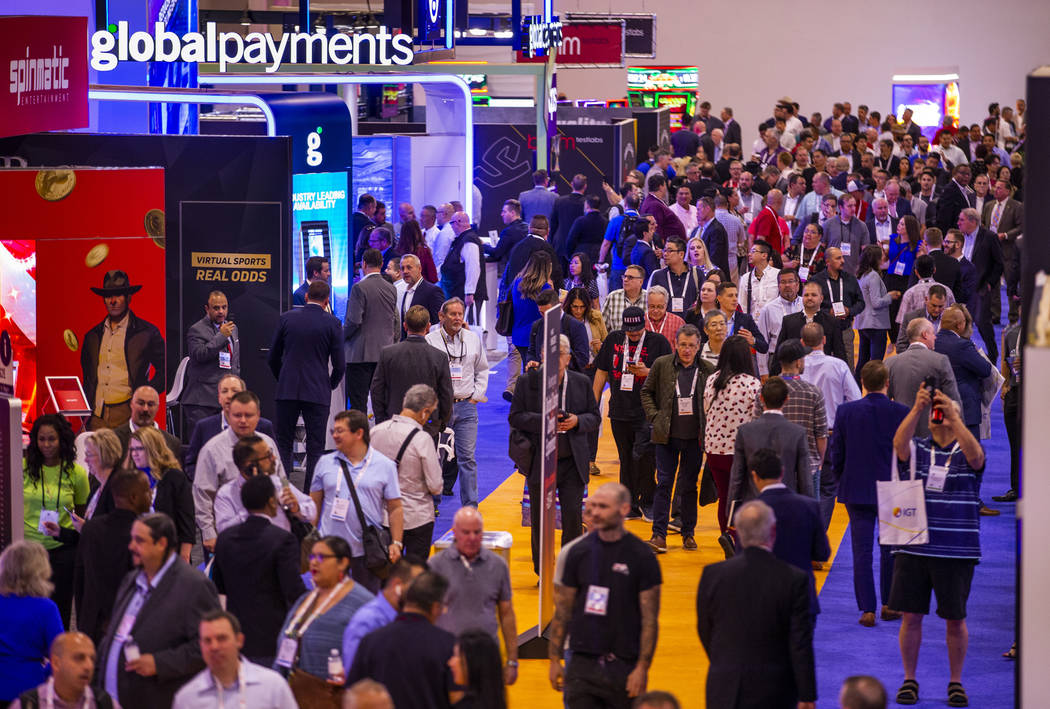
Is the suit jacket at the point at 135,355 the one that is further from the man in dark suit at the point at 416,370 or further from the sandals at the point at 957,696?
the sandals at the point at 957,696

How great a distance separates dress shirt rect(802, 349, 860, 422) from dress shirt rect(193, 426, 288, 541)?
12.2 ft

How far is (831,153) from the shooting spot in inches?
947

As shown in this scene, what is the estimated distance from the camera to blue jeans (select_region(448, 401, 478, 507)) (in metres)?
10.7

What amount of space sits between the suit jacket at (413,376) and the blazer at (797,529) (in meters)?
3.12

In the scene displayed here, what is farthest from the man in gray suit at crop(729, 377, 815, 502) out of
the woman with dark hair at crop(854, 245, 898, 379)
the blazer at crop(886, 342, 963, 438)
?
the woman with dark hair at crop(854, 245, 898, 379)

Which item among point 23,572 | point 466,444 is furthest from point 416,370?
point 23,572

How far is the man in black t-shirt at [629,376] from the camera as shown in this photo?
33.8ft

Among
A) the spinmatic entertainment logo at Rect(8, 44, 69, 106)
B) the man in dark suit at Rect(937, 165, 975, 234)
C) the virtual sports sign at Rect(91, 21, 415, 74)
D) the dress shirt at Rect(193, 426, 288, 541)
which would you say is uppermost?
the virtual sports sign at Rect(91, 21, 415, 74)

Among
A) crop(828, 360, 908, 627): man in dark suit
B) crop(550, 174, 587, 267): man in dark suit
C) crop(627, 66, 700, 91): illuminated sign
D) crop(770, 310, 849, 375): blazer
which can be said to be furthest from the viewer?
crop(627, 66, 700, 91): illuminated sign

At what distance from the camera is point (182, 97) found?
41.8 ft

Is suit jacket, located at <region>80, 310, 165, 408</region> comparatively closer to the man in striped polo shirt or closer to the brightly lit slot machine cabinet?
the man in striped polo shirt

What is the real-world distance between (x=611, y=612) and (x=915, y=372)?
3.87 m

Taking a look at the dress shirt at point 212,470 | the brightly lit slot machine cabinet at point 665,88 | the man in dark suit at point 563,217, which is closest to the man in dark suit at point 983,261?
the man in dark suit at point 563,217

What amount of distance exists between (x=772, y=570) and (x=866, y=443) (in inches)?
106
